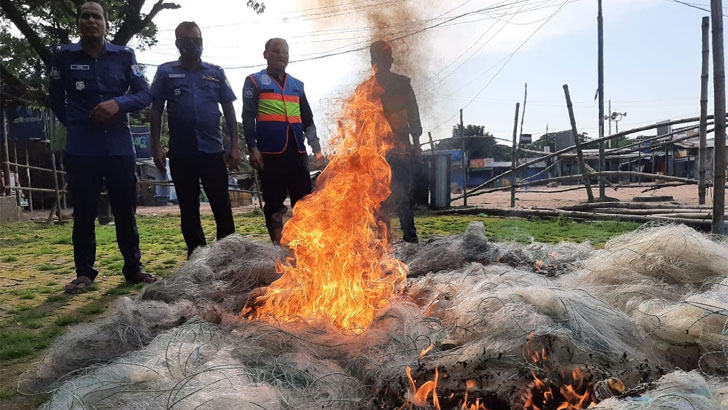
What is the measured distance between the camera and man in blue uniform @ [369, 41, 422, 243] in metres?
6.05

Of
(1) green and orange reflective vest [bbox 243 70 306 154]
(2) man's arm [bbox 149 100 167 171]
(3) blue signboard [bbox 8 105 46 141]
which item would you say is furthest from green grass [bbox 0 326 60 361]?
(3) blue signboard [bbox 8 105 46 141]

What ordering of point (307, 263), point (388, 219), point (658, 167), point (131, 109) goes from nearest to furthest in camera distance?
point (307, 263) < point (131, 109) < point (388, 219) < point (658, 167)

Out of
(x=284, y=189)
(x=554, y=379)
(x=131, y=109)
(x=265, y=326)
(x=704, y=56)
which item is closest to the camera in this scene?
(x=554, y=379)

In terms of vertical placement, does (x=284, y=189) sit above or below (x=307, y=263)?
above

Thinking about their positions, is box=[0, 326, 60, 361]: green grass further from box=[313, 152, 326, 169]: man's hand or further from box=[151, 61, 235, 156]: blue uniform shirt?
box=[313, 152, 326, 169]: man's hand

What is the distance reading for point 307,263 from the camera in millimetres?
3758

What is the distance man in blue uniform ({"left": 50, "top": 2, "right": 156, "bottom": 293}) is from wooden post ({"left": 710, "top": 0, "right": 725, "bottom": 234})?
6772mm

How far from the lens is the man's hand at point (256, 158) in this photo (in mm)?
5250

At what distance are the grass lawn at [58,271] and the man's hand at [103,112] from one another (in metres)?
1.70

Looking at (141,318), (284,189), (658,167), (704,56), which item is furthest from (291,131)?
(658,167)

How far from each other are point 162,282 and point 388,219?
9.70ft

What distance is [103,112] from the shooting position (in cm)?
472

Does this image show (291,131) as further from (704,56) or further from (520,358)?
(704,56)

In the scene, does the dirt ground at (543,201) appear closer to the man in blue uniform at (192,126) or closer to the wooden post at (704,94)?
the wooden post at (704,94)
